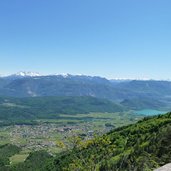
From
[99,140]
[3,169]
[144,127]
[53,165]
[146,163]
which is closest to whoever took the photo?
[99,140]

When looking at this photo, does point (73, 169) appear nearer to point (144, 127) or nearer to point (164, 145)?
point (164, 145)

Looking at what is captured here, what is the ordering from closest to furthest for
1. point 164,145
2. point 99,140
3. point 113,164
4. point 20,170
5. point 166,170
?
point 166,170, point 99,140, point 164,145, point 113,164, point 20,170

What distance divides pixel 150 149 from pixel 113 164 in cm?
1136

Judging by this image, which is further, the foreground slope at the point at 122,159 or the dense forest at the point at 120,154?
the foreground slope at the point at 122,159

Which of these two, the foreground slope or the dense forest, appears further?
the foreground slope

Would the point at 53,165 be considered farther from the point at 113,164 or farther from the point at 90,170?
the point at 90,170

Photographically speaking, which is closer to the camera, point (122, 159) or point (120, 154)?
point (122, 159)

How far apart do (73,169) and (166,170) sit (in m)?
20.3

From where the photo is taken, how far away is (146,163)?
54.3 m

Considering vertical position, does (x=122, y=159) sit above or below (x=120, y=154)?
above

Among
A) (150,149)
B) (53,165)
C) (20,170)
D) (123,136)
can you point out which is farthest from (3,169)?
(150,149)

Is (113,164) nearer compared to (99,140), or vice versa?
(99,140)

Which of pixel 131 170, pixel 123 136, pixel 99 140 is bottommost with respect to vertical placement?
pixel 123 136

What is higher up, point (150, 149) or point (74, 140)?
point (74, 140)
